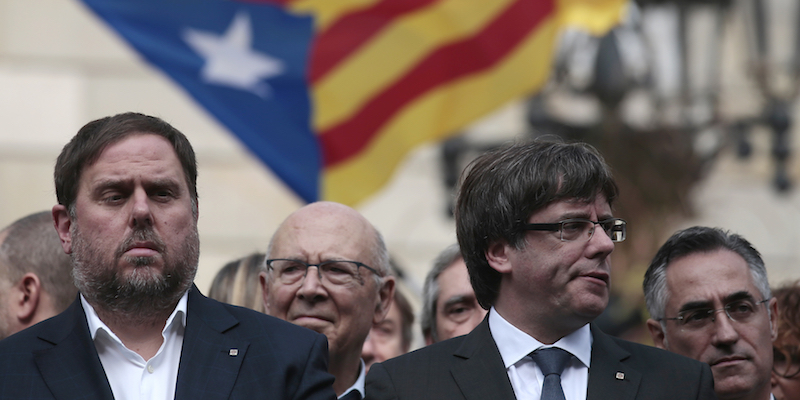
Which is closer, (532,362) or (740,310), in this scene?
(532,362)

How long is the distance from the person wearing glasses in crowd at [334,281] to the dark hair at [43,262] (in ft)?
2.50

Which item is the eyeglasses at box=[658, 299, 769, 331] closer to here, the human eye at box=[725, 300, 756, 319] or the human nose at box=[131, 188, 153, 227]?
the human eye at box=[725, 300, 756, 319]

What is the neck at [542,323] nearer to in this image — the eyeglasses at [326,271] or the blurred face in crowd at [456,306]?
the eyeglasses at [326,271]

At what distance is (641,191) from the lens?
31.1 ft

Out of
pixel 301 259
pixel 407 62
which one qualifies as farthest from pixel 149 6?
pixel 301 259

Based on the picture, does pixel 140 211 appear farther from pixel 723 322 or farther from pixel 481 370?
pixel 723 322

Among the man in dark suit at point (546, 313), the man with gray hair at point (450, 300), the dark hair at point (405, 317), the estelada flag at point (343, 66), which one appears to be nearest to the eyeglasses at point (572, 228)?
the man in dark suit at point (546, 313)

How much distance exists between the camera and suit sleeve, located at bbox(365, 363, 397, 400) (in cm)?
322

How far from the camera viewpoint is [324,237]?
13.2 feet

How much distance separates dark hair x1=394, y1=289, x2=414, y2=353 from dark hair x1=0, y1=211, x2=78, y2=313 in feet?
5.95

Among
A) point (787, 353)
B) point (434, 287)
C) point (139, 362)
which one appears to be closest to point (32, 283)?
point (139, 362)

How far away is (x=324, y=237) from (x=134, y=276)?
3.67ft

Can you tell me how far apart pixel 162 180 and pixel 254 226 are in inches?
263

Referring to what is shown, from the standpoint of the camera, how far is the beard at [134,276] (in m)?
3.03
